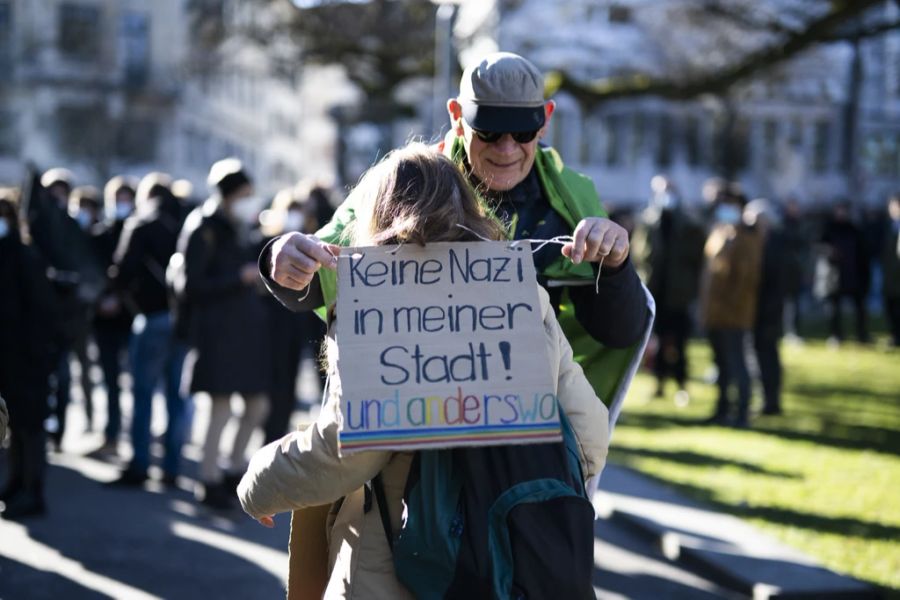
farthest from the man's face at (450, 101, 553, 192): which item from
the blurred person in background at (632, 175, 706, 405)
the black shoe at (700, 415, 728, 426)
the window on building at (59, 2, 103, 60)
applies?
the window on building at (59, 2, 103, 60)

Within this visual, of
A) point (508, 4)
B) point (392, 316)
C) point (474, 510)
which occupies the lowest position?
point (474, 510)

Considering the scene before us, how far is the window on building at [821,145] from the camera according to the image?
66.9 m

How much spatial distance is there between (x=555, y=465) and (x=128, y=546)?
512 centimetres

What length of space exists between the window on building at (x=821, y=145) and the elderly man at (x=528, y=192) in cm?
6462

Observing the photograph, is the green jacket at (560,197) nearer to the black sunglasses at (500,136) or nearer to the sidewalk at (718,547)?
the black sunglasses at (500,136)

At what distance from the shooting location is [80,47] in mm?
46250

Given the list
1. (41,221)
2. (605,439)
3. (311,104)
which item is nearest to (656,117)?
(311,104)

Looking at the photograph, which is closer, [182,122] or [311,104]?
[182,122]

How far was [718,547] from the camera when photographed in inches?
300

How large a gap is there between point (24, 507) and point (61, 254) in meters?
2.06

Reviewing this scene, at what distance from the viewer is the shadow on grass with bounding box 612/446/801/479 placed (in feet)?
33.3

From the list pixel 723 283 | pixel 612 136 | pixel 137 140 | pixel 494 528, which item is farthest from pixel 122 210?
pixel 612 136

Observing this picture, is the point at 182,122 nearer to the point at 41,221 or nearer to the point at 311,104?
the point at 311,104

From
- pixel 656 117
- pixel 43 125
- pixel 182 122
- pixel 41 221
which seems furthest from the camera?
pixel 656 117
